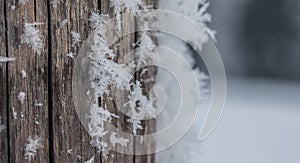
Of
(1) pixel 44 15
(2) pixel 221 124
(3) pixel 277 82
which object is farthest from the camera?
(3) pixel 277 82

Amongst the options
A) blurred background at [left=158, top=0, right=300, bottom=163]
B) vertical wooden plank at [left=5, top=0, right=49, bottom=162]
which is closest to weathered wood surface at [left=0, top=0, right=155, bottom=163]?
vertical wooden plank at [left=5, top=0, right=49, bottom=162]

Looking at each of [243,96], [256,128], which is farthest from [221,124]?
[243,96]

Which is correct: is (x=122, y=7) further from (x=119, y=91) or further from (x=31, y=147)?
(x=31, y=147)

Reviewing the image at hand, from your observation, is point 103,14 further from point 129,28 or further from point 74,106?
point 74,106

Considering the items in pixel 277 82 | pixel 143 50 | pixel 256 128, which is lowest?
pixel 256 128

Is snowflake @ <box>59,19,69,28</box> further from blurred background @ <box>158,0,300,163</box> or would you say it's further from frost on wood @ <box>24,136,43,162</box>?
blurred background @ <box>158,0,300,163</box>

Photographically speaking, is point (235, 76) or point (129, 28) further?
point (235, 76)

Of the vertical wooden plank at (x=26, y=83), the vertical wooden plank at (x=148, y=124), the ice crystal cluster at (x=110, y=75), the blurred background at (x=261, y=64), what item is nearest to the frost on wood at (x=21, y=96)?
the vertical wooden plank at (x=26, y=83)

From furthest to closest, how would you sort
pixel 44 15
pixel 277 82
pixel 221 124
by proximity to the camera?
pixel 277 82 < pixel 221 124 < pixel 44 15
